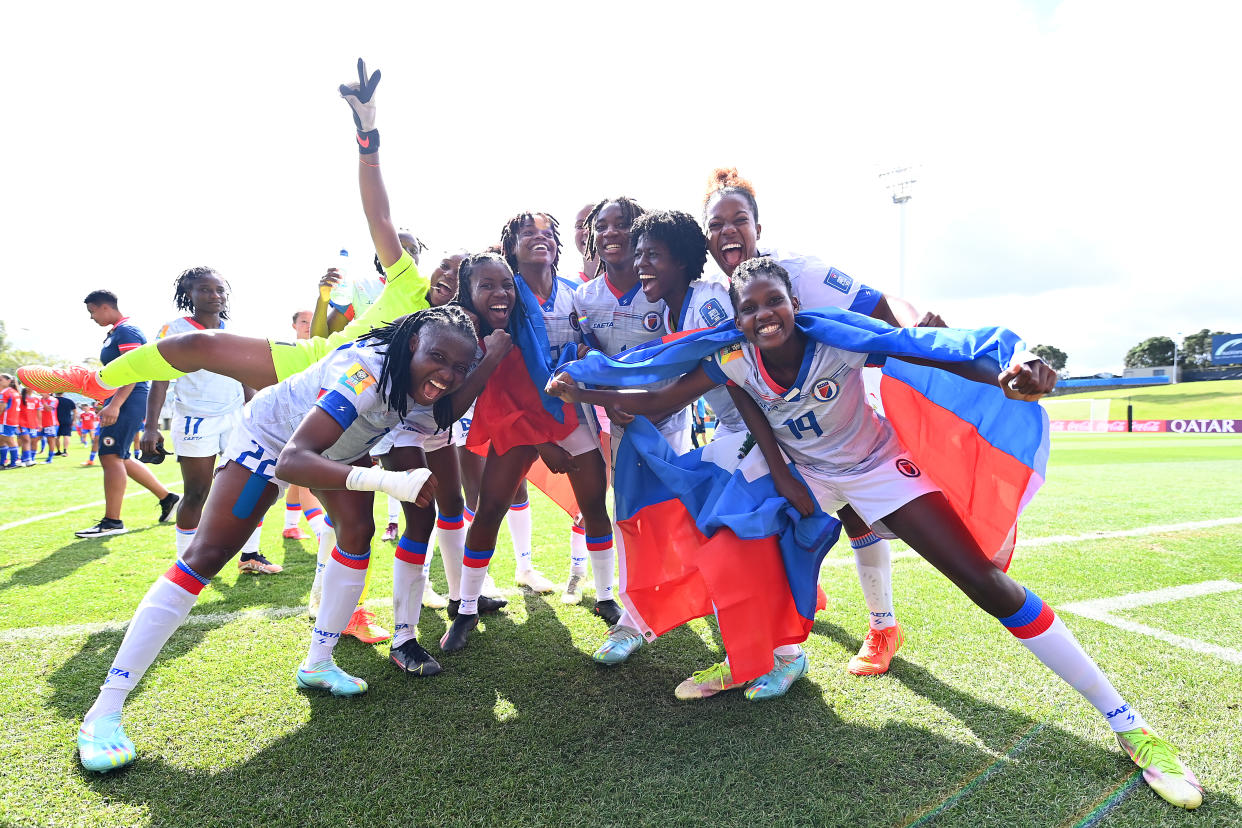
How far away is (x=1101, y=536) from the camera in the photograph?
20.7 feet

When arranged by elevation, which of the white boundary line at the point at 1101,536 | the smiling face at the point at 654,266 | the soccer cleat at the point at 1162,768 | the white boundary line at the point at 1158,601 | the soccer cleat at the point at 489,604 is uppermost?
the smiling face at the point at 654,266

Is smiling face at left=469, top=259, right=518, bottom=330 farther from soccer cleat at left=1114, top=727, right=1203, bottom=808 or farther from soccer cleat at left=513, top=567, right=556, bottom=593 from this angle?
soccer cleat at left=1114, top=727, right=1203, bottom=808

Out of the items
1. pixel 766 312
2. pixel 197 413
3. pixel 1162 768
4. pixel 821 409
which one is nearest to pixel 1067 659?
pixel 1162 768

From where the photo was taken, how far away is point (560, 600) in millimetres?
4598

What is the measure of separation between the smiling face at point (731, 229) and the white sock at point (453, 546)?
7.19ft

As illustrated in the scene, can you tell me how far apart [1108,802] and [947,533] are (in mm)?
993

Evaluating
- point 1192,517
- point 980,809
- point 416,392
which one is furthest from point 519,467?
point 1192,517

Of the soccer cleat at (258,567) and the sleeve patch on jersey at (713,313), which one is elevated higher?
the sleeve patch on jersey at (713,313)

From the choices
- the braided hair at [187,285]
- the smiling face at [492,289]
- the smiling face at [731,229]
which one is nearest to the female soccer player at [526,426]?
the smiling face at [492,289]

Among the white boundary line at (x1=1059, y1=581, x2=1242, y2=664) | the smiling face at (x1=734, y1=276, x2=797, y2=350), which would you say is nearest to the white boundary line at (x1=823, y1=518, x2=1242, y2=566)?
the white boundary line at (x1=1059, y1=581, x2=1242, y2=664)

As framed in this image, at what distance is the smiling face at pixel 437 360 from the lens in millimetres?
2842

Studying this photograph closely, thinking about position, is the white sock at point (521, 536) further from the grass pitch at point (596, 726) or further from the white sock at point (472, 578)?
the white sock at point (472, 578)

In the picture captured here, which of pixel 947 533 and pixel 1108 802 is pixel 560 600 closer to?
pixel 947 533

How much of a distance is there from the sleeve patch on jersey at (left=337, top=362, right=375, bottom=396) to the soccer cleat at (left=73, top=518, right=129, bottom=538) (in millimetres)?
5930
